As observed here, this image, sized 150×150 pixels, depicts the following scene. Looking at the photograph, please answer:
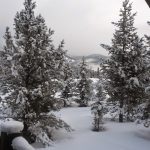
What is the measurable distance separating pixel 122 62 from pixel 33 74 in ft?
31.9

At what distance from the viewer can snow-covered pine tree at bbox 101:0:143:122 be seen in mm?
25406

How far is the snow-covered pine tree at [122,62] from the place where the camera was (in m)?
25.4

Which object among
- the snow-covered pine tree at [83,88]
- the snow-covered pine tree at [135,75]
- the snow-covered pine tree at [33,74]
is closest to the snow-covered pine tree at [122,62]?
the snow-covered pine tree at [135,75]

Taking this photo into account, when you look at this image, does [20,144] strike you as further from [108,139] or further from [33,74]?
[108,139]

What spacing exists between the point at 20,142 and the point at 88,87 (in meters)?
44.5

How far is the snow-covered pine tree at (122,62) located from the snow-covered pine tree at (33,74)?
7275 millimetres

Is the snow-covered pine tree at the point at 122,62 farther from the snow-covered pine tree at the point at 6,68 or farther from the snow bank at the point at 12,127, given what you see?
the snow bank at the point at 12,127

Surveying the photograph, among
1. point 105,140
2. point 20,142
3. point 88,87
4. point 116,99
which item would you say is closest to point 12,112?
point 105,140

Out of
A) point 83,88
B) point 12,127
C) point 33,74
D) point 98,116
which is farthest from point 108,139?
point 83,88

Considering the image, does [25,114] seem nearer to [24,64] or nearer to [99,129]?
[24,64]

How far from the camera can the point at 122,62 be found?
1042 inches

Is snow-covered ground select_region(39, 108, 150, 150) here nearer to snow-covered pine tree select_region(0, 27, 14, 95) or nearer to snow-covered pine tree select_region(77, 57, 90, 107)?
snow-covered pine tree select_region(0, 27, 14, 95)

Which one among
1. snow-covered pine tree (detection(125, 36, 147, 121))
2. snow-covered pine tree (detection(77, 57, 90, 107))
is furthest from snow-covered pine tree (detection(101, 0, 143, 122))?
snow-covered pine tree (detection(77, 57, 90, 107))

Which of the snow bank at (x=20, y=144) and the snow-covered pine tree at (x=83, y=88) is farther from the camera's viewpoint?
the snow-covered pine tree at (x=83, y=88)
